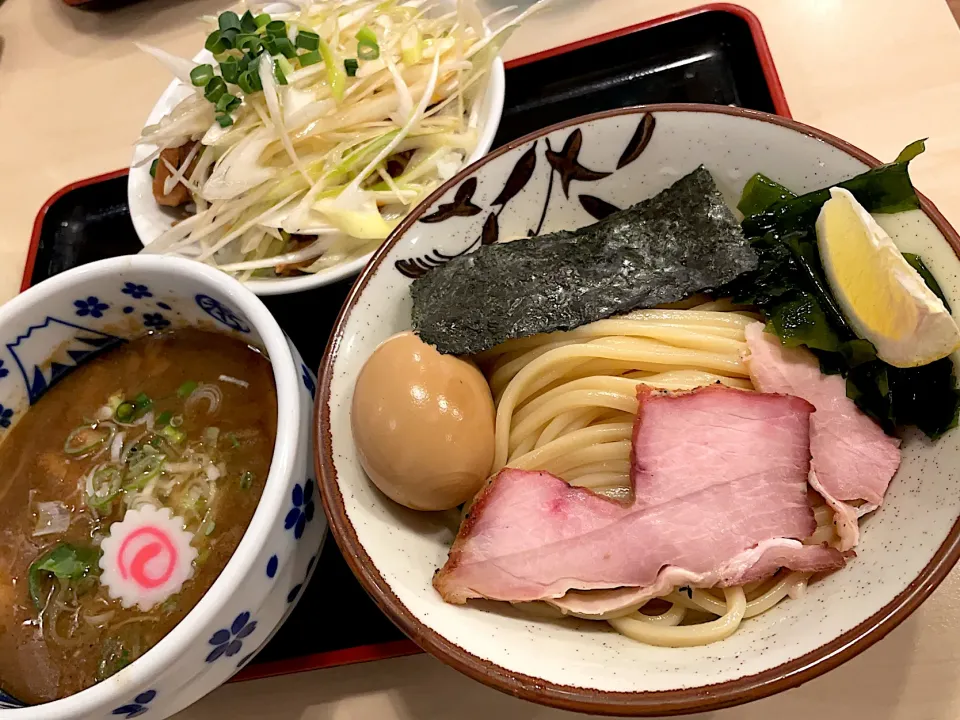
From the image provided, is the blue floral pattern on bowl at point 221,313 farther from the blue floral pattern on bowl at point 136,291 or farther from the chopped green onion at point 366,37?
the chopped green onion at point 366,37

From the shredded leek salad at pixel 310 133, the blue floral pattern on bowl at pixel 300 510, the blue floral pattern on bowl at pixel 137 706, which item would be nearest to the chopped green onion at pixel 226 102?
the shredded leek salad at pixel 310 133

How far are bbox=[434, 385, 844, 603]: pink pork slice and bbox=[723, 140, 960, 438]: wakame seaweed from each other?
0.34 ft

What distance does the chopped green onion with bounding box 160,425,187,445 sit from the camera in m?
1.25

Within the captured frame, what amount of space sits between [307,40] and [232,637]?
1.26 meters

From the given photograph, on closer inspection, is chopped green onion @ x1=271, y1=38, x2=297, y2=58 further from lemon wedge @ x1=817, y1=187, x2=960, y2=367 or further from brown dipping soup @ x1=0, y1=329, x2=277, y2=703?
lemon wedge @ x1=817, y1=187, x2=960, y2=367

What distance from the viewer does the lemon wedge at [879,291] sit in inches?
37.2

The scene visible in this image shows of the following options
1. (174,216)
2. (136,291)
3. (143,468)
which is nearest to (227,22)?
(174,216)

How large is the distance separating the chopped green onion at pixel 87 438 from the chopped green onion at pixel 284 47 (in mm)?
897

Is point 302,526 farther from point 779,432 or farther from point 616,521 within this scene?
point 779,432

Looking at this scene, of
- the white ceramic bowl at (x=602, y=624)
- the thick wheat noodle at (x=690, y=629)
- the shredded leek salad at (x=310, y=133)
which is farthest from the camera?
the shredded leek salad at (x=310, y=133)

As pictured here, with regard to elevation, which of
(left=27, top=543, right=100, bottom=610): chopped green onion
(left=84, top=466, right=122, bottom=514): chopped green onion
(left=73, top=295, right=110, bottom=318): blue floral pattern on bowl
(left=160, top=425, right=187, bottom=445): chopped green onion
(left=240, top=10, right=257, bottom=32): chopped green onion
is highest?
(left=240, top=10, right=257, bottom=32): chopped green onion


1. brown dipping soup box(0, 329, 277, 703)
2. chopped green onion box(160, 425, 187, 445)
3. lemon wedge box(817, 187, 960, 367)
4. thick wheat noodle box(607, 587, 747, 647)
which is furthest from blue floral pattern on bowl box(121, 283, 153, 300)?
lemon wedge box(817, 187, 960, 367)

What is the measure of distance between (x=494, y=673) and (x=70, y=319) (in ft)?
3.07

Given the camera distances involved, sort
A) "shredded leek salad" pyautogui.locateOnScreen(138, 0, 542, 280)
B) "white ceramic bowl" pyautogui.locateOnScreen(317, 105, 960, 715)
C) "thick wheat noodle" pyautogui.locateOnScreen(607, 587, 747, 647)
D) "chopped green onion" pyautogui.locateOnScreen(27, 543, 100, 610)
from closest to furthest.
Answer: "white ceramic bowl" pyautogui.locateOnScreen(317, 105, 960, 715)
"thick wheat noodle" pyautogui.locateOnScreen(607, 587, 747, 647)
"chopped green onion" pyautogui.locateOnScreen(27, 543, 100, 610)
"shredded leek salad" pyautogui.locateOnScreen(138, 0, 542, 280)
